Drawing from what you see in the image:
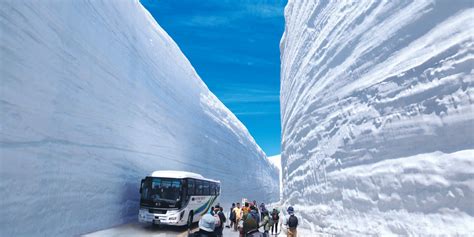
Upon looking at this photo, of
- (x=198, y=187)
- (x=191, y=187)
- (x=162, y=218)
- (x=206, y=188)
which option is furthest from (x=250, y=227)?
(x=206, y=188)

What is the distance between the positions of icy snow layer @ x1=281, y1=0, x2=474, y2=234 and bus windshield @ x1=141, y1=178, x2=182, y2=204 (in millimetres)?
5184

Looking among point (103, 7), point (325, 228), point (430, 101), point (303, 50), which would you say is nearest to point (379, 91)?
point (430, 101)

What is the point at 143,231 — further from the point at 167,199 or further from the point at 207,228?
the point at 207,228

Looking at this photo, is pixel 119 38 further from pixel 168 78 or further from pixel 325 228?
pixel 325 228

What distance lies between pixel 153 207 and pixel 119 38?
7760mm

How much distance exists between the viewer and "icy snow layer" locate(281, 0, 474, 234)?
473 centimetres

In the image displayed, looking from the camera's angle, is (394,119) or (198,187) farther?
(198,187)

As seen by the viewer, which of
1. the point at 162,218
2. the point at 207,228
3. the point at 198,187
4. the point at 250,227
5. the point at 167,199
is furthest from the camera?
the point at 198,187

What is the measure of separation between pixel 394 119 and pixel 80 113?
962 centimetres

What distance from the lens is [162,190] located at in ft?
44.6

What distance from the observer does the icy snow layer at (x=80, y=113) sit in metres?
8.66

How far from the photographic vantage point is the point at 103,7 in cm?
1490

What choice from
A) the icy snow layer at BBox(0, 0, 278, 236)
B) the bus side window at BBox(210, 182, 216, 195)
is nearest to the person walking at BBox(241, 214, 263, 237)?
A: the icy snow layer at BBox(0, 0, 278, 236)

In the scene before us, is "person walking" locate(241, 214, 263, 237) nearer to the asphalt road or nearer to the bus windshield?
the asphalt road
